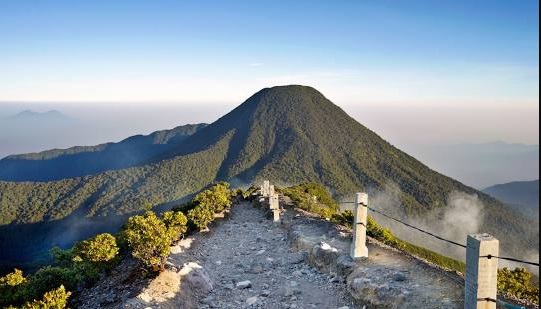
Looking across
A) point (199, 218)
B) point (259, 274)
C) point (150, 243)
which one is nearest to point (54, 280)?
point (150, 243)

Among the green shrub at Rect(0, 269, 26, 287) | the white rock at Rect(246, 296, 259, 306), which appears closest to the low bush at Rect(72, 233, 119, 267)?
the green shrub at Rect(0, 269, 26, 287)

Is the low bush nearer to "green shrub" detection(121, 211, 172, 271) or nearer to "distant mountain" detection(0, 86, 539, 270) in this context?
"green shrub" detection(121, 211, 172, 271)

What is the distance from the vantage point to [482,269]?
20.1 feet

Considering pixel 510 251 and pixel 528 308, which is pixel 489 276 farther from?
pixel 510 251

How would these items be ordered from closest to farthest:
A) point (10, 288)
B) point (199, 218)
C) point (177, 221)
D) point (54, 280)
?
point (10, 288)
point (54, 280)
point (177, 221)
point (199, 218)

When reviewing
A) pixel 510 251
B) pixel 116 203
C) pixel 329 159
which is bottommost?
pixel 510 251

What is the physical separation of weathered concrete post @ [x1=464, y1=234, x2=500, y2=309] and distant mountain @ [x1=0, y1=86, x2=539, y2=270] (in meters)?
106

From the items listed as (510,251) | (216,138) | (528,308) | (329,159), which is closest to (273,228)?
(528,308)

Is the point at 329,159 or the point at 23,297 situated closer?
the point at 23,297

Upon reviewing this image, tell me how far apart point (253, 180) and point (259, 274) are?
102m

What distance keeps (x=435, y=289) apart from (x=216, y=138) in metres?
159

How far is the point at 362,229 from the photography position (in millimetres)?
10891

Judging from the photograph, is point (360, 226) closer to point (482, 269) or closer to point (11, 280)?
point (482, 269)

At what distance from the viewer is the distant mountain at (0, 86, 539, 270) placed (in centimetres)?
11169
